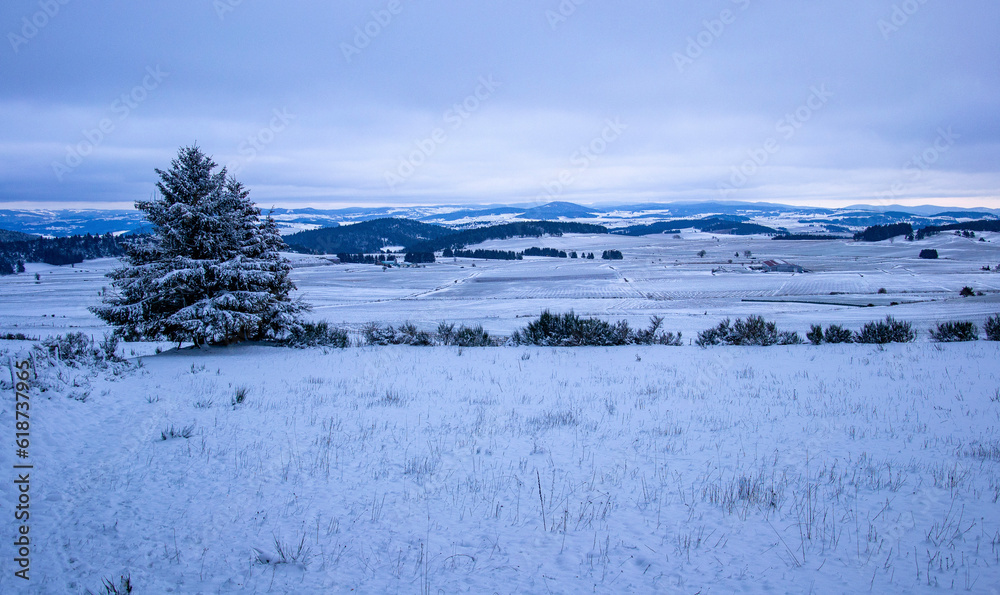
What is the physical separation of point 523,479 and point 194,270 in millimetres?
15092

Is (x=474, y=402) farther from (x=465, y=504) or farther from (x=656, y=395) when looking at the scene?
(x=465, y=504)

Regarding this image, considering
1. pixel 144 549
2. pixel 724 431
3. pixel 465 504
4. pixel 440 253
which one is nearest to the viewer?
pixel 144 549

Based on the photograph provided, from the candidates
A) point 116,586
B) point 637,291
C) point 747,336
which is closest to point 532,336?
point 747,336

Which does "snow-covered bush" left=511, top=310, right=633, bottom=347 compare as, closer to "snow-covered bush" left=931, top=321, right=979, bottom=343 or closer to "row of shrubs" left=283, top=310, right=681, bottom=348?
"row of shrubs" left=283, top=310, right=681, bottom=348

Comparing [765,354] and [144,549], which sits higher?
[144,549]

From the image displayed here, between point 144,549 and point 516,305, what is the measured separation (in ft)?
156

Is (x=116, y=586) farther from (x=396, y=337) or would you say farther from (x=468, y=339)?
(x=396, y=337)

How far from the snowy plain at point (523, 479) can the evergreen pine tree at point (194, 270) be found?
3952 mm

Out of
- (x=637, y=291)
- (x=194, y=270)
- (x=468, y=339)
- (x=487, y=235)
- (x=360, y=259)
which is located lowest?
(x=637, y=291)

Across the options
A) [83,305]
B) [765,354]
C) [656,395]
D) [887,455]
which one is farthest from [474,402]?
[83,305]

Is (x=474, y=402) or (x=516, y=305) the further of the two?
(x=516, y=305)

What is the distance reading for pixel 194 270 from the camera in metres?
15.6

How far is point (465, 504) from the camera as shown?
4434 mm

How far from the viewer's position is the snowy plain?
137 inches
